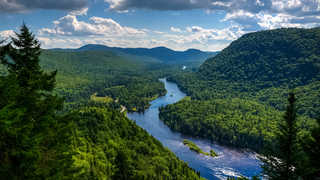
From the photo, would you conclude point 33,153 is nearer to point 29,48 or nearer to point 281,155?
point 29,48

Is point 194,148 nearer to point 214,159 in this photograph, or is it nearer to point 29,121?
point 214,159

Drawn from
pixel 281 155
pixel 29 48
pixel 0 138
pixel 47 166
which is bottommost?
pixel 47 166

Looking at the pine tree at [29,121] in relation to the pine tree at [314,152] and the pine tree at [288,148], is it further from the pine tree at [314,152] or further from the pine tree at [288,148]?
the pine tree at [314,152]

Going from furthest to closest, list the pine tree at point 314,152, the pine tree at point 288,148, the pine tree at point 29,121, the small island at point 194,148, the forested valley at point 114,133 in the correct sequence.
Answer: the small island at point 194,148 < the pine tree at point 314,152 < the pine tree at point 288,148 < the forested valley at point 114,133 < the pine tree at point 29,121

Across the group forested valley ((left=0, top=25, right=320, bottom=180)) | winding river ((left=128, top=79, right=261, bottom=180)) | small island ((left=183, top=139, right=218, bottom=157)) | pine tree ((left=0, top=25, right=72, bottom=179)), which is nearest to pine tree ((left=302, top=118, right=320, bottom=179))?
forested valley ((left=0, top=25, right=320, bottom=180))

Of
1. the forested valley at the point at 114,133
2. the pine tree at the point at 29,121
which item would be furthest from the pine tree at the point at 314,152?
the pine tree at the point at 29,121

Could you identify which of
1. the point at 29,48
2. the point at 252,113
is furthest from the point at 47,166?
the point at 252,113

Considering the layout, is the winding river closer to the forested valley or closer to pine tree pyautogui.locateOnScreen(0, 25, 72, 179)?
the forested valley

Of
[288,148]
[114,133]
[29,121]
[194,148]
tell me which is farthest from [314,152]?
[194,148]
